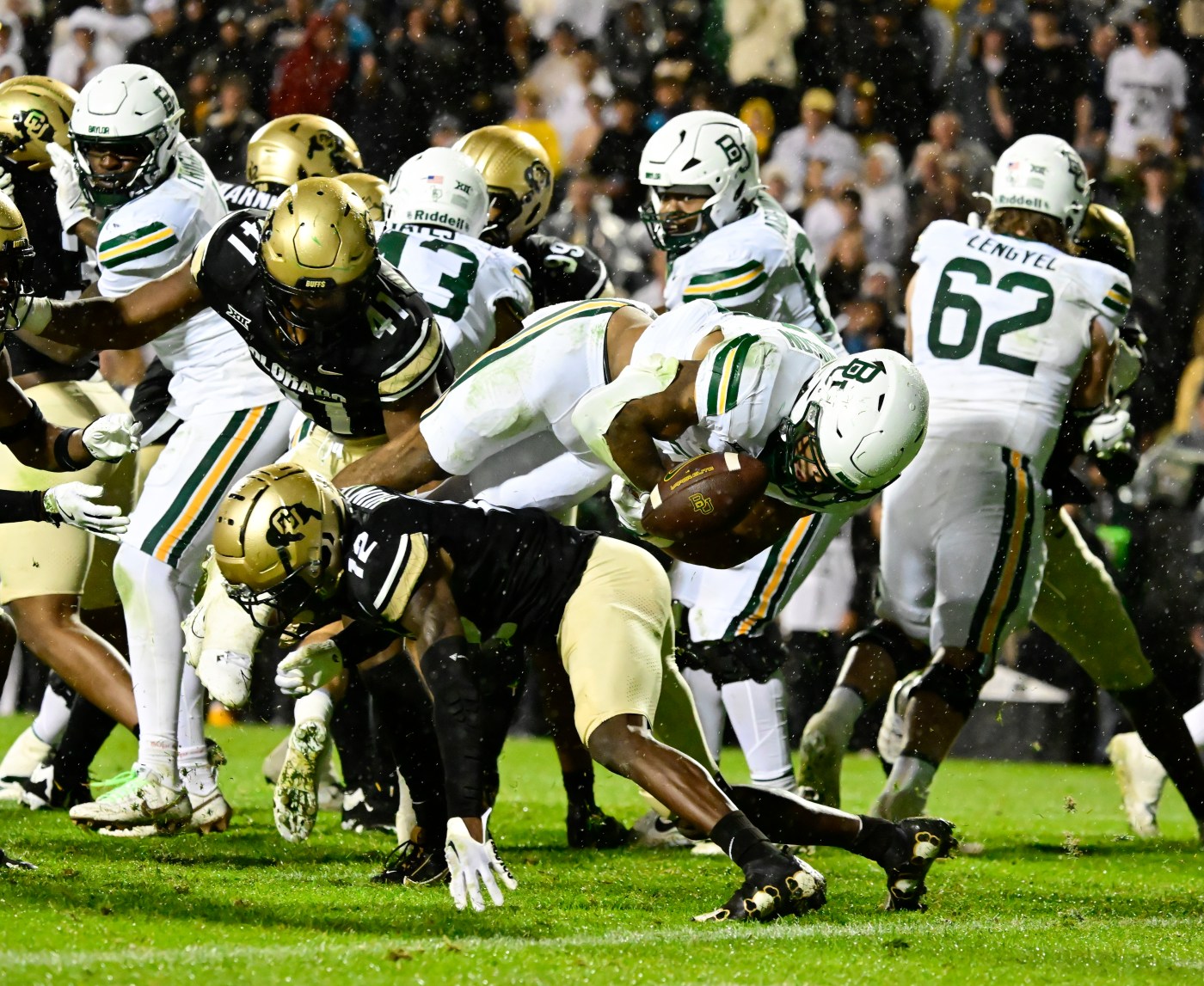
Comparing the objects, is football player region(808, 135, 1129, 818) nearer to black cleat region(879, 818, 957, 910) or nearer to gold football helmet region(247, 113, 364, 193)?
black cleat region(879, 818, 957, 910)

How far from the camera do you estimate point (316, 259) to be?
4.39m

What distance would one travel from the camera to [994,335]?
218 inches

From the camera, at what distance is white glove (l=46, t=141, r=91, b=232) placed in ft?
19.6

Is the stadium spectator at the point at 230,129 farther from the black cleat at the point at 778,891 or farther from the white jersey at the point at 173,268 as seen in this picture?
the black cleat at the point at 778,891

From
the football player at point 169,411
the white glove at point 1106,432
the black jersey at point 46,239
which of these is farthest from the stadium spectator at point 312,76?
the white glove at point 1106,432

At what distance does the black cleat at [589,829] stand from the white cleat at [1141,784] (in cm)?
192

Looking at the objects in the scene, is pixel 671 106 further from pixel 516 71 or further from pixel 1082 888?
pixel 1082 888

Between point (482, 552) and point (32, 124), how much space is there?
301 cm

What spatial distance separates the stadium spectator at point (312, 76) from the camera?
33.6ft

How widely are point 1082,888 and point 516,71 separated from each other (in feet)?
24.0

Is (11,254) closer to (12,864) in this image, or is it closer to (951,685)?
(12,864)

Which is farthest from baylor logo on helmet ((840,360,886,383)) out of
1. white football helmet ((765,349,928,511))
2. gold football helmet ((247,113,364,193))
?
gold football helmet ((247,113,364,193))

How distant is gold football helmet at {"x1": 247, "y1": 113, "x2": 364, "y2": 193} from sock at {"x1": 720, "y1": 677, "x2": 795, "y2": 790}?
250cm

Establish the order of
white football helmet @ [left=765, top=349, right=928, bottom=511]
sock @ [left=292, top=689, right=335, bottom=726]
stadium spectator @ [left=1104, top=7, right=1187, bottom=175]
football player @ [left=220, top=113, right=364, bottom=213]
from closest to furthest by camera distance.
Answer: white football helmet @ [left=765, top=349, right=928, bottom=511]
sock @ [left=292, top=689, right=335, bottom=726]
football player @ [left=220, top=113, right=364, bottom=213]
stadium spectator @ [left=1104, top=7, right=1187, bottom=175]
